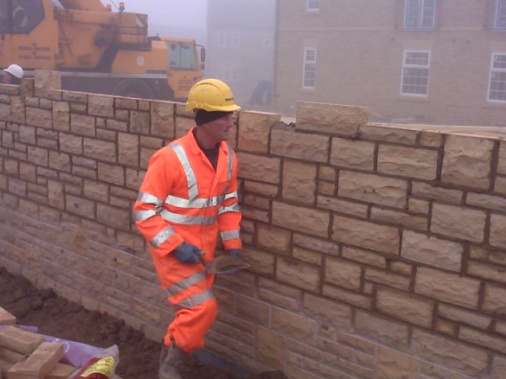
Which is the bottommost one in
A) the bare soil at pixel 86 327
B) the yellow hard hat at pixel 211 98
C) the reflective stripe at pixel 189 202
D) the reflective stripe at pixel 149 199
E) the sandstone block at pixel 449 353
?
the bare soil at pixel 86 327

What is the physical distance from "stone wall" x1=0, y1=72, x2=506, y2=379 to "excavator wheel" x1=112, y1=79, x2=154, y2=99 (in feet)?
43.0

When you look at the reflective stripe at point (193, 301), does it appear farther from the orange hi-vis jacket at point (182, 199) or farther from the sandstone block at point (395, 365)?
the sandstone block at point (395, 365)

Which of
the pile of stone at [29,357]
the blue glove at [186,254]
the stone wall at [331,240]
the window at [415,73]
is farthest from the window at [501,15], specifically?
the pile of stone at [29,357]

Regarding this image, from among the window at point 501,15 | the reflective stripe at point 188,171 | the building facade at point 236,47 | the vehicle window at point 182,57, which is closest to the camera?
the reflective stripe at point 188,171

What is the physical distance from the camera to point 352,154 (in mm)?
4074

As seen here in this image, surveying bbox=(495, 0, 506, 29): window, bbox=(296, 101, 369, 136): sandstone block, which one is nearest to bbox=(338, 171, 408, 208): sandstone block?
bbox=(296, 101, 369, 136): sandstone block

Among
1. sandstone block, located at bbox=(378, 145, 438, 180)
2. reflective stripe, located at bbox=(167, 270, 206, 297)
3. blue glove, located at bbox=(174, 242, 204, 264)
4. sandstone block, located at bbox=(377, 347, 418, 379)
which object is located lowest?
sandstone block, located at bbox=(377, 347, 418, 379)

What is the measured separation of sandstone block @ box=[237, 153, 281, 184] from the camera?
14.9ft

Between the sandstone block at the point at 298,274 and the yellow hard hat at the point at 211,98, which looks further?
the sandstone block at the point at 298,274

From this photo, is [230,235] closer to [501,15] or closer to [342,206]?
[342,206]

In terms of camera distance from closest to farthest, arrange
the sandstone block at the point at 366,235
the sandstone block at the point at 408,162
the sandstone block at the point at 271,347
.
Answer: the sandstone block at the point at 408,162
the sandstone block at the point at 366,235
the sandstone block at the point at 271,347

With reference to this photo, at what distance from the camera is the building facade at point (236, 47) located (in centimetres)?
5138

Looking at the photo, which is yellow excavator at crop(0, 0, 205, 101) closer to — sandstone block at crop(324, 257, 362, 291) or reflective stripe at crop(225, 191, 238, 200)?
reflective stripe at crop(225, 191, 238, 200)

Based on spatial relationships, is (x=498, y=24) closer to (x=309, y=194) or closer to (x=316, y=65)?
(x=316, y=65)
